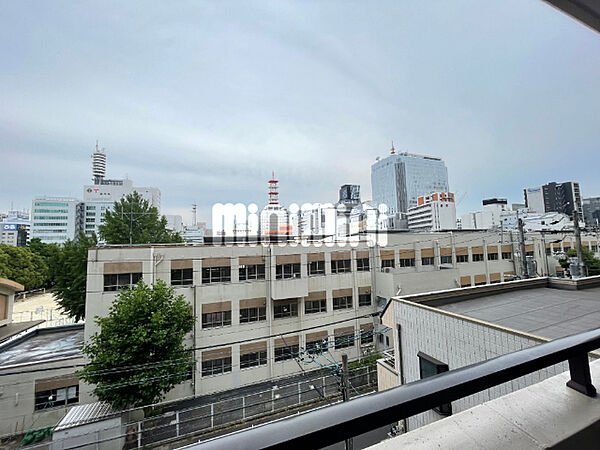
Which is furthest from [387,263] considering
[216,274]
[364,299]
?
[216,274]

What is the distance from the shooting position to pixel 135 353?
563cm

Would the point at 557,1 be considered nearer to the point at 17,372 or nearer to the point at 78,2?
the point at 78,2

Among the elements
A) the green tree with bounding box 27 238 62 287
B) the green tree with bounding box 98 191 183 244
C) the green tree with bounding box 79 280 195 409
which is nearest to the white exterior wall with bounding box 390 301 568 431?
the green tree with bounding box 79 280 195 409

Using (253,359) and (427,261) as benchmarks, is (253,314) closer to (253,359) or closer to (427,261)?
(253,359)

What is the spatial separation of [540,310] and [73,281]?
1240 cm

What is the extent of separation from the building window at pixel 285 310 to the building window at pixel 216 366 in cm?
204

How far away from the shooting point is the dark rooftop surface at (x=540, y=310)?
2932 millimetres

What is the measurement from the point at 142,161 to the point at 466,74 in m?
7.22

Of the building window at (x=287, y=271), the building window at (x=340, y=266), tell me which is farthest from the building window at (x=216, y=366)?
the building window at (x=340, y=266)

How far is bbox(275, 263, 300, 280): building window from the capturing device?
9.16m

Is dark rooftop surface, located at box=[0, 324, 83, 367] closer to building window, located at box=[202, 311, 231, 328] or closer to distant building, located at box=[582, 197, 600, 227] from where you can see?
building window, located at box=[202, 311, 231, 328]

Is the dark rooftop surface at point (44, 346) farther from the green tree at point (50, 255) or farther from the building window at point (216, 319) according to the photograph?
the building window at point (216, 319)

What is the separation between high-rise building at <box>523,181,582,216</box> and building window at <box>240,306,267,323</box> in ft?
87.9

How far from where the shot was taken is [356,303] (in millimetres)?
10125
